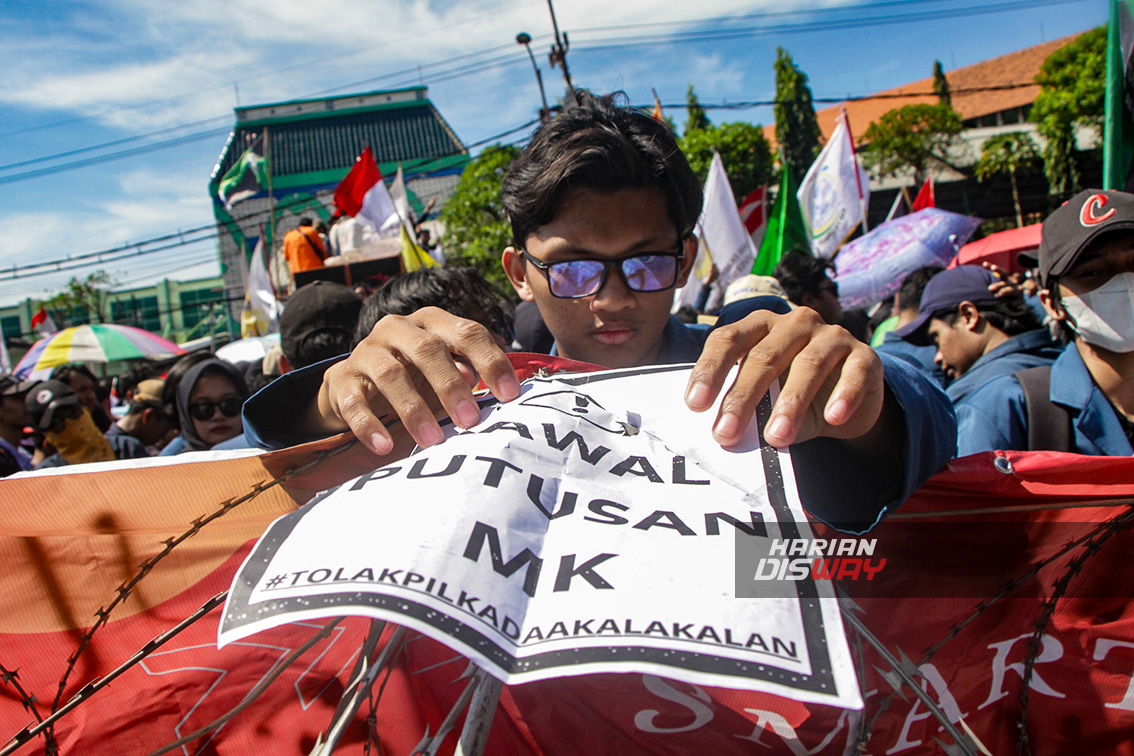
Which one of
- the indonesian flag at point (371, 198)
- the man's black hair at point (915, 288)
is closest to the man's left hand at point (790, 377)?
the man's black hair at point (915, 288)

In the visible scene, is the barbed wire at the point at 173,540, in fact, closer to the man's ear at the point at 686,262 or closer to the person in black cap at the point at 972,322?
the man's ear at the point at 686,262

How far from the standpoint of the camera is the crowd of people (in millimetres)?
897

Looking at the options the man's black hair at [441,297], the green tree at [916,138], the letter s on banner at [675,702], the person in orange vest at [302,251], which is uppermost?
the green tree at [916,138]

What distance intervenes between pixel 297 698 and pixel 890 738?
39.5 inches

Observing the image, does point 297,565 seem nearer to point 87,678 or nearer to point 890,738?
point 87,678

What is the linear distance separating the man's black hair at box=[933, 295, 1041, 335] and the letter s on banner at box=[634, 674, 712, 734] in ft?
10.2

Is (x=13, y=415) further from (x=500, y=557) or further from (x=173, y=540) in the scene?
(x=500, y=557)

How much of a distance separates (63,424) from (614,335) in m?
3.78

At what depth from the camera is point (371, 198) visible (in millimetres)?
8766

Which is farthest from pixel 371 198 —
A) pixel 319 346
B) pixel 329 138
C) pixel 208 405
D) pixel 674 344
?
pixel 329 138

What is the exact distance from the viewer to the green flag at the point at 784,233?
23.7ft

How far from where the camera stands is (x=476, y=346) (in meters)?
0.94

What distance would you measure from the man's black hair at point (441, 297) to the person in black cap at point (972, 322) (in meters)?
2.16

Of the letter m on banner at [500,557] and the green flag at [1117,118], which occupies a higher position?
the green flag at [1117,118]
